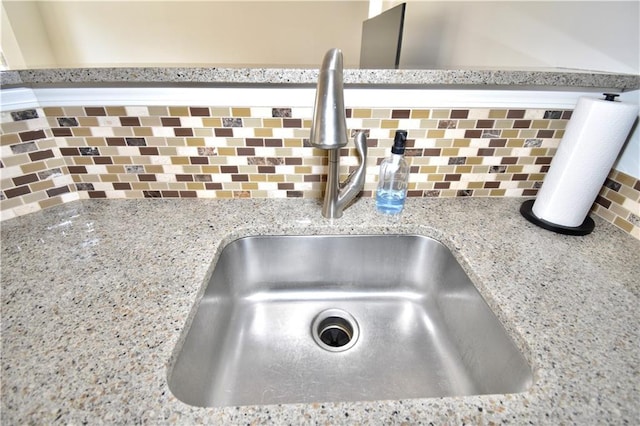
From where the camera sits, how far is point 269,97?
2.08ft

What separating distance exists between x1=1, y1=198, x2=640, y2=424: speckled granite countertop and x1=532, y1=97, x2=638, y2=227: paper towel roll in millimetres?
59

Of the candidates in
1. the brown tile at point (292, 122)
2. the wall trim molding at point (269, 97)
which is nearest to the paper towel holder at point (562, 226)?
the wall trim molding at point (269, 97)

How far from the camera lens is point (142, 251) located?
1.86 feet

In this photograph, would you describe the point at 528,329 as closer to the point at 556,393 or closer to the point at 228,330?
the point at 556,393

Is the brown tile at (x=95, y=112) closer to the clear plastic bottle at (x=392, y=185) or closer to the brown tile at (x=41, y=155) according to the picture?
the brown tile at (x=41, y=155)

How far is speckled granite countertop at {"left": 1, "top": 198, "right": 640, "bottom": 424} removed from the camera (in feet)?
1.05

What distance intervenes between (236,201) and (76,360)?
17.4 inches

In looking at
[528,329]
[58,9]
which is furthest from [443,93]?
[58,9]

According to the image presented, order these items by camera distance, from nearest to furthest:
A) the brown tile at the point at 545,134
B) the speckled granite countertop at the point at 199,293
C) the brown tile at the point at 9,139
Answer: the speckled granite countertop at the point at 199,293 → the brown tile at the point at 9,139 → the brown tile at the point at 545,134

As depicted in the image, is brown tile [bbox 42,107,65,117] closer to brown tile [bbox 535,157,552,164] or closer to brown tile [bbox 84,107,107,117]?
brown tile [bbox 84,107,107,117]

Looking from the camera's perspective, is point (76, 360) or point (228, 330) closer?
point (76, 360)

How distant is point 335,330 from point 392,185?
37 cm

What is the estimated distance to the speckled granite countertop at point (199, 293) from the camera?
0.32m

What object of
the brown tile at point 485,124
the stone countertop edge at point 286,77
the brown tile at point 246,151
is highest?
the stone countertop edge at point 286,77
